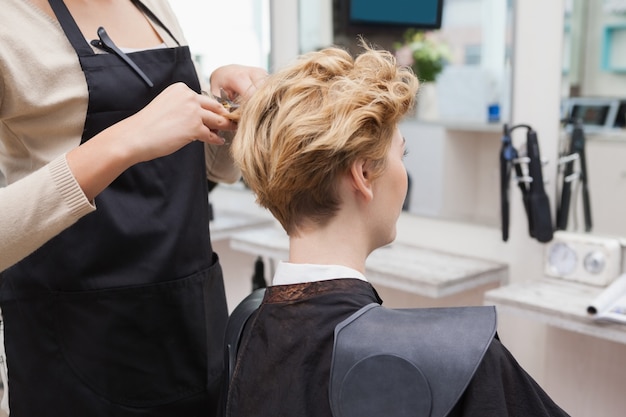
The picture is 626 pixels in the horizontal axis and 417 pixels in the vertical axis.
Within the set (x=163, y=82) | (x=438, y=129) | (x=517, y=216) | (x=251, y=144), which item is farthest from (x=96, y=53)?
(x=438, y=129)

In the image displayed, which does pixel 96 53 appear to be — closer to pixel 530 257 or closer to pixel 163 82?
pixel 163 82

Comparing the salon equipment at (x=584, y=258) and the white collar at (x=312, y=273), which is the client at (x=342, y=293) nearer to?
the white collar at (x=312, y=273)

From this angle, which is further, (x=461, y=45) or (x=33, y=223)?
(x=461, y=45)

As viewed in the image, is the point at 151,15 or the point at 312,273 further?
the point at 151,15

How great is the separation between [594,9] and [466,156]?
2.20 ft

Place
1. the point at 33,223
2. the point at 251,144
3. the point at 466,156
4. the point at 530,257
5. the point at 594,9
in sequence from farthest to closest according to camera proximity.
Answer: the point at 466,156 → the point at 530,257 → the point at 594,9 → the point at 251,144 → the point at 33,223

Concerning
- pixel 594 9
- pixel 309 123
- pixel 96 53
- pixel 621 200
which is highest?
pixel 594 9

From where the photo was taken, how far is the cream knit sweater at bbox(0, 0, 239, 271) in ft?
3.12

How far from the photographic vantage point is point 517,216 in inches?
88.9

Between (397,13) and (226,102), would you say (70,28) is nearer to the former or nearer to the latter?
(226,102)

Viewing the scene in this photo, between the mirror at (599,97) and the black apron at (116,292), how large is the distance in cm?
132

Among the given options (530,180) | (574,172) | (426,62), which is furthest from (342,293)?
(426,62)

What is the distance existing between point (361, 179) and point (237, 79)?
378mm

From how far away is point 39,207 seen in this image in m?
0.95
